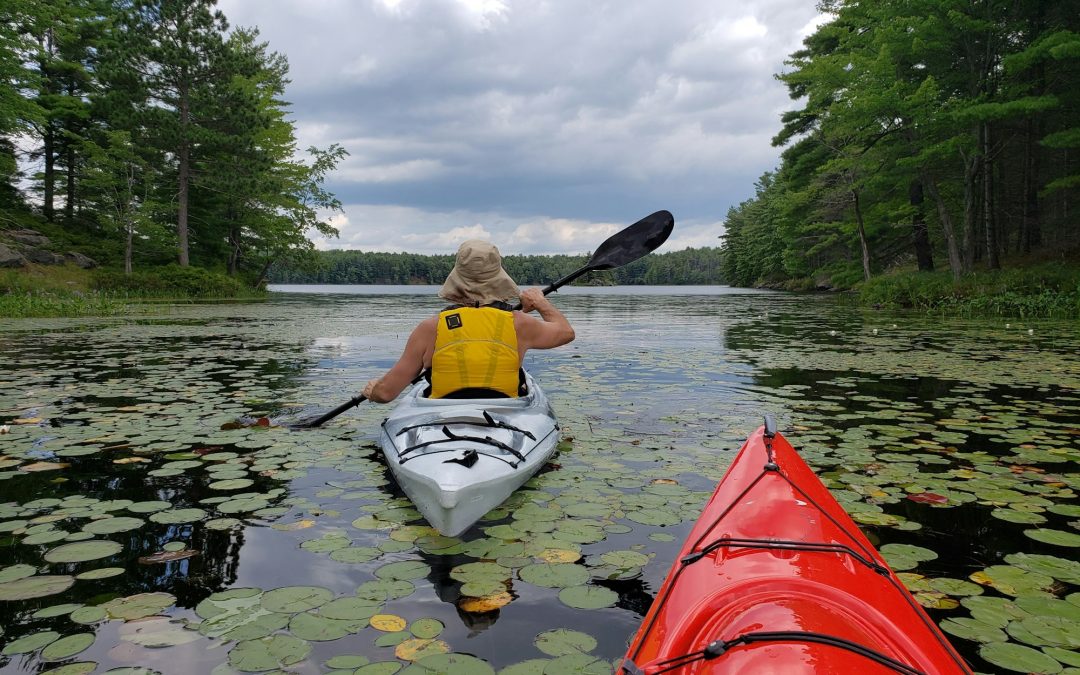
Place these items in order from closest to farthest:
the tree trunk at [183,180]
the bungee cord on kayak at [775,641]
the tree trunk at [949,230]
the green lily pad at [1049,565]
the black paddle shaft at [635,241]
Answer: the bungee cord on kayak at [775,641], the green lily pad at [1049,565], the black paddle shaft at [635,241], the tree trunk at [949,230], the tree trunk at [183,180]

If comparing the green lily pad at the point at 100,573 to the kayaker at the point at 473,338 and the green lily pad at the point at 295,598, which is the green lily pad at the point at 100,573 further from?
the kayaker at the point at 473,338

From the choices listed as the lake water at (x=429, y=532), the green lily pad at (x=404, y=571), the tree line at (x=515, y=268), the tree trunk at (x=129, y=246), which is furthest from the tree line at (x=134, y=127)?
the tree line at (x=515, y=268)

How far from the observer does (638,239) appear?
7.07m

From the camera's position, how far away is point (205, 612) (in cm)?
235

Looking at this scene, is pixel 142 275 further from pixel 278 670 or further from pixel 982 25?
pixel 982 25

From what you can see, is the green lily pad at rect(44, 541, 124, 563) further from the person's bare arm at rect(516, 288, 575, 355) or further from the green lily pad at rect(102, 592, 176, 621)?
the person's bare arm at rect(516, 288, 575, 355)

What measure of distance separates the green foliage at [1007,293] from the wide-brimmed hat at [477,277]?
17529 mm

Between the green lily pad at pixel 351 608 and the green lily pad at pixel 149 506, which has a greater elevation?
the green lily pad at pixel 351 608

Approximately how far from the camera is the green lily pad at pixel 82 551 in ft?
9.13

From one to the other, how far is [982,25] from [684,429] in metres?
19.3

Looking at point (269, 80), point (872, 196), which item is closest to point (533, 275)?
point (269, 80)

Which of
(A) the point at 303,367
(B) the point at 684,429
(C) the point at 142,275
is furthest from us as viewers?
(C) the point at 142,275

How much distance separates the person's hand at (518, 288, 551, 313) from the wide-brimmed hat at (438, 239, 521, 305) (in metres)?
0.42

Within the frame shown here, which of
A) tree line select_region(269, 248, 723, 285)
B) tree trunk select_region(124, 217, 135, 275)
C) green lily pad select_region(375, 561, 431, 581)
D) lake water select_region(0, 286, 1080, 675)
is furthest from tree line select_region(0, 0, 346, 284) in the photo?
tree line select_region(269, 248, 723, 285)
